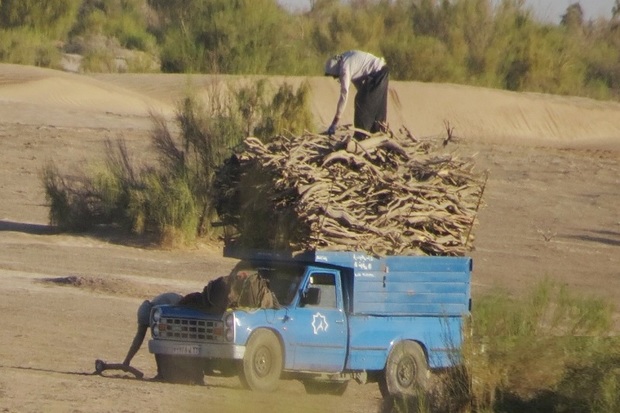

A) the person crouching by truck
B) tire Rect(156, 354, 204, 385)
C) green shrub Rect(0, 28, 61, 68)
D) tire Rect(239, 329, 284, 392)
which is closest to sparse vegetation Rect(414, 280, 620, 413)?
tire Rect(239, 329, 284, 392)

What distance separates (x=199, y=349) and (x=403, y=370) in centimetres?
214

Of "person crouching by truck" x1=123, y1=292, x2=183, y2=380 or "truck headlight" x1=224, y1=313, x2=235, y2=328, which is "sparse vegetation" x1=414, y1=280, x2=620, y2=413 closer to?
"truck headlight" x1=224, y1=313, x2=235, y2=328

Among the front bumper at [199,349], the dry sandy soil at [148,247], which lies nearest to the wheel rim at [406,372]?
the dry sandy soil at [148,247]

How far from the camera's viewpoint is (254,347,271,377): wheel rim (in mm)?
12820

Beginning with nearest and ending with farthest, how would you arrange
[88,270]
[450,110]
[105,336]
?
[105,336] → [88,270] → [450,110]

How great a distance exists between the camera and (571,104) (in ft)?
177

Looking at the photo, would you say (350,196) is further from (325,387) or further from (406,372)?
(325,387)

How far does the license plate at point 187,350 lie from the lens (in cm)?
1293

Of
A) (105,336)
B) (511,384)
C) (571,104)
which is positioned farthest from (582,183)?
(511,384)

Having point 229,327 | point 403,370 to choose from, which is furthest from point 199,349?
point 403,370

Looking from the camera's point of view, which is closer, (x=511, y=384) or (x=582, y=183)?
(x=511, y=384)

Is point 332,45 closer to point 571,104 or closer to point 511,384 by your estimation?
point 571,104

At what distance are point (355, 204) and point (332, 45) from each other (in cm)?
4995

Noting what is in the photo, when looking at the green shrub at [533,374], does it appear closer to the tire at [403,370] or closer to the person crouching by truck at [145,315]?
the tire at [403,370]
